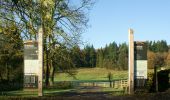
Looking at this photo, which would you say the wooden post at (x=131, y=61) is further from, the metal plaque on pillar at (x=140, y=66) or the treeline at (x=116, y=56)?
the treeline at (x=116, y=56)

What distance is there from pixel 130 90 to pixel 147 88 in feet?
5.32

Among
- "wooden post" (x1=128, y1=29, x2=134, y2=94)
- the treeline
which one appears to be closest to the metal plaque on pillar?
"wooden post" (x1=128, y1=29, x2=134, y2=94)

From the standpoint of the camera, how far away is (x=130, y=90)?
91.7 feet

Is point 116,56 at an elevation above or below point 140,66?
above

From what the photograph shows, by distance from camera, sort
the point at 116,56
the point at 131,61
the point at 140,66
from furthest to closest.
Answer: the point at 116,56
the point at 140,66
the point at 131,61

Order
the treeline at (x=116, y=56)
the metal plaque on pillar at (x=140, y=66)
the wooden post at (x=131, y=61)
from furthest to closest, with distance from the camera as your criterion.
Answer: the treeline at (x=116, y=56) < the metal plaque on pillar at (x=140, y=66) < the wooden post at (x=131, y=61)

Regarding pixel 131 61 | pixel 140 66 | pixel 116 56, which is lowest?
pixel 140 66

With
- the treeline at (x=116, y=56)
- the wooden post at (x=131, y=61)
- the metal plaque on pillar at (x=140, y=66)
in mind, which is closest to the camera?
the wooden post at (x=131, y=61)

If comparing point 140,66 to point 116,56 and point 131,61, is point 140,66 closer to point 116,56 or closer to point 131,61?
point 131,61

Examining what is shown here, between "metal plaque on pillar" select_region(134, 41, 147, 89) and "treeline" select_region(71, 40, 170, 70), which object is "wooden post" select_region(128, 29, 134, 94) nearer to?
"metal plaque on pillar" select_region(134, 41, 147, 89)

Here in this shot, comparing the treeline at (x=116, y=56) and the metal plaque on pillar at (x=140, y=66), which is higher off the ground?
the treeline at (x=116, y=56)

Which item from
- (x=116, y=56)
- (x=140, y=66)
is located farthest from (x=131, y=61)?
(x=116, y=56)

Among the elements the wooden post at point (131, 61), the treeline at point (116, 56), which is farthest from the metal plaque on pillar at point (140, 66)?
the treeline at point (116, 56)

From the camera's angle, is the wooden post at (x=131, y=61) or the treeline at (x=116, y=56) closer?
the wooden post at (x=131, y=61)
